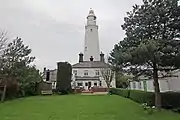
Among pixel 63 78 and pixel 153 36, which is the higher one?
pixel 153 36

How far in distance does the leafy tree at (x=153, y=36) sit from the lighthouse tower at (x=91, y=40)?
52122 millimetres

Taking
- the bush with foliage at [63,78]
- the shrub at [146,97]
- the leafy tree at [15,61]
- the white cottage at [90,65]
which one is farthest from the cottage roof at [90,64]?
the shrub at [146,97]

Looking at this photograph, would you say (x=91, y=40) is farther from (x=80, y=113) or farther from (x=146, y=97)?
(x=80, y=113)

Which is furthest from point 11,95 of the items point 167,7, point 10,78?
point 167,7

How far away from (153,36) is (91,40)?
5494cm

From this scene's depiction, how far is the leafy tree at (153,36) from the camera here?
17.3 meters

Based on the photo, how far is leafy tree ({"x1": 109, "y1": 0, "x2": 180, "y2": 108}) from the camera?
17312mm

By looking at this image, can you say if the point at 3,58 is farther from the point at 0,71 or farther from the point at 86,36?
the point at 86,36

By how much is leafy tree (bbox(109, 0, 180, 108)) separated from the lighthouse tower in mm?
52122

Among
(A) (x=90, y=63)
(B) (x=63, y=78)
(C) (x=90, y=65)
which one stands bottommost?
(B) (x=63, y=78)

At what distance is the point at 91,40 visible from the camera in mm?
73438

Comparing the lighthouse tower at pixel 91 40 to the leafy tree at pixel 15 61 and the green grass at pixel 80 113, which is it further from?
the green grass at pixel 80 113

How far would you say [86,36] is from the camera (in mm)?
74500

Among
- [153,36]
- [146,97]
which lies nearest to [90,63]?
[146,97]
